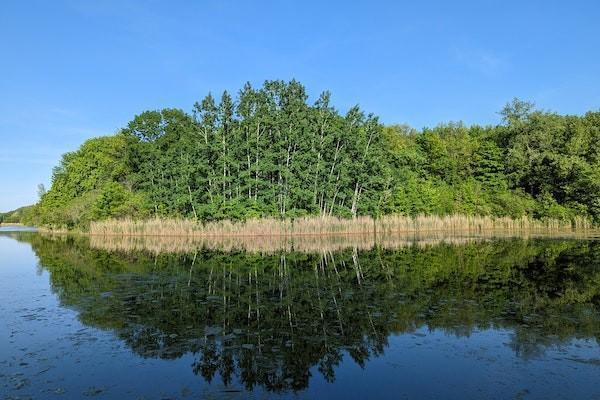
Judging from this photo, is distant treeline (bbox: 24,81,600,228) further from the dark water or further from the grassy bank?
the dark water

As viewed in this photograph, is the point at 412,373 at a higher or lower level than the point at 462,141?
lower

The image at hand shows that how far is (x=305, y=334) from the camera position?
8180mm

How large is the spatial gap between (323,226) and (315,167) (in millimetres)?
7036

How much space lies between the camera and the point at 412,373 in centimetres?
628

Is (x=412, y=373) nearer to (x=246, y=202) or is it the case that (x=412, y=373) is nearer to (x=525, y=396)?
(x=525, y=396)

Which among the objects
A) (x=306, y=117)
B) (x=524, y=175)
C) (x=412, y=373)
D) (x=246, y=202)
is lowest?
(x=412, y=373)

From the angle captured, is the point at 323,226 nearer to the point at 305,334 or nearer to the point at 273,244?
the point at 273,244

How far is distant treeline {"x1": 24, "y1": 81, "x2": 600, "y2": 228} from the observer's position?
39375 mm

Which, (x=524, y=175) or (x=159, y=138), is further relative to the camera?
(x=159, y=138)

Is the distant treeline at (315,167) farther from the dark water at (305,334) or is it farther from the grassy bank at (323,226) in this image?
the dark water at (305,334)

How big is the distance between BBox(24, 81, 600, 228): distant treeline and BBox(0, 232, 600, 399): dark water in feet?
75.2

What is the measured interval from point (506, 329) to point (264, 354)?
4.78 metres

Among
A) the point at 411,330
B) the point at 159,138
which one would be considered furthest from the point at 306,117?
the point at 411,330

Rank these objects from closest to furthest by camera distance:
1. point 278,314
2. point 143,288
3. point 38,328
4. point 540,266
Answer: point 38,328, point 278,314, point 143,288, point 540,266
